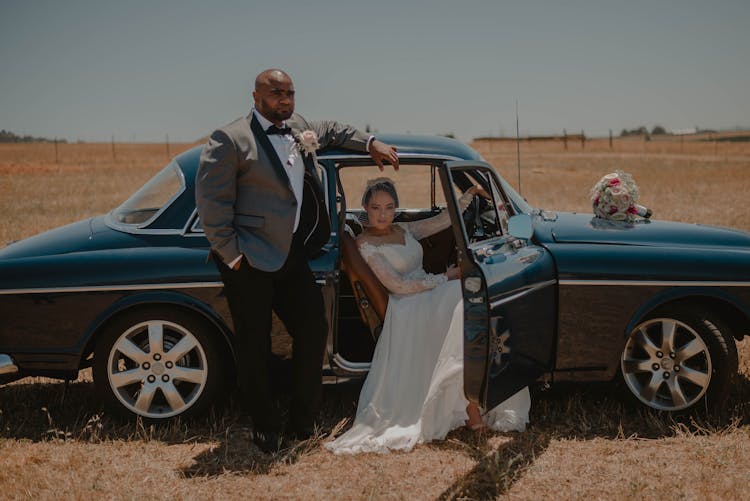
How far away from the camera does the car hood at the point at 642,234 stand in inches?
165

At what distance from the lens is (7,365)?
4012 millimetres

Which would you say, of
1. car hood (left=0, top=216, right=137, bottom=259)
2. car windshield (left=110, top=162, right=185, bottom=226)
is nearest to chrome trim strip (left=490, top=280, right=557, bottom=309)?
car windshield (left=110, top=162, right=185, bottom=226)

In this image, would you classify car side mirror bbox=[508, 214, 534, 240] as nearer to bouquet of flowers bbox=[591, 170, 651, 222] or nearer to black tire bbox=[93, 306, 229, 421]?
bouquet of flowers bbox=[591, 170, 651, 222]

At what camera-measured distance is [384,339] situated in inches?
161

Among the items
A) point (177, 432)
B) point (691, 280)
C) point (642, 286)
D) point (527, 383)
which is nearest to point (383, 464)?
point (527, 383)

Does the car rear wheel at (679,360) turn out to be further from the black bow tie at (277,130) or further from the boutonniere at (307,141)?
the black bow tie at (277,130)

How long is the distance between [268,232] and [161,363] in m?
1.12

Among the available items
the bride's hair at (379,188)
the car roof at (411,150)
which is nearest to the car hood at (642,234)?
the car roof at (411,150)

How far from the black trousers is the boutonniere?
50 centimetres

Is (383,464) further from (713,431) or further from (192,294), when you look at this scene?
(713,431)

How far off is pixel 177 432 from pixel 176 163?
169 cm

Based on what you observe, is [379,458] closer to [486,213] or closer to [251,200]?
[251,200]

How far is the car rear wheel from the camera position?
406cm

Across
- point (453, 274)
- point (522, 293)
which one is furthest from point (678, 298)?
point (453, 274)
